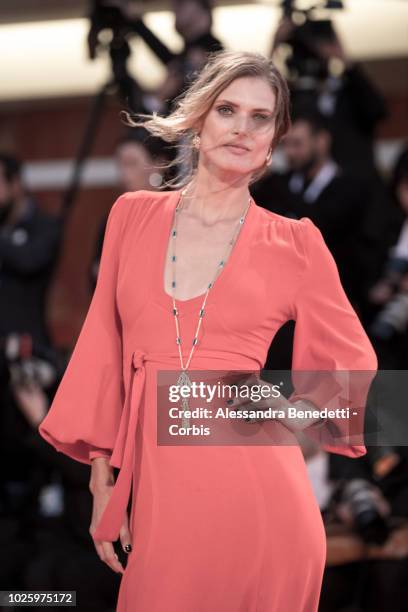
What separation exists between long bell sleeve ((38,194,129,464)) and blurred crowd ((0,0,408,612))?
0.99 m

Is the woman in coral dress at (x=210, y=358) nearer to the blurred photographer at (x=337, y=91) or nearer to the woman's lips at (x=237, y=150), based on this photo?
the woman's lips at (x=237, y=150)

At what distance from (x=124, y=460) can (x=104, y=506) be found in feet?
0.31

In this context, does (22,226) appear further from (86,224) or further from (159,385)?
(159,385)

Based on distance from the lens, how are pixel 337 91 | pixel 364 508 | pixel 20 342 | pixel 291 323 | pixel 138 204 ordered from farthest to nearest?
pixel 337 91, pixel 20 342, pixel 364 508, pixel 291 323, pixel 138 204

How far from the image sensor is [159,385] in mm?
1805

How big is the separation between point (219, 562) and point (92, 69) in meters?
4.34

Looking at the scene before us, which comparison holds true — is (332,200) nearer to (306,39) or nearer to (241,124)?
(306,39)

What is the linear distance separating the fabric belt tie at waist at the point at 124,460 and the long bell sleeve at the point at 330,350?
0.26 m

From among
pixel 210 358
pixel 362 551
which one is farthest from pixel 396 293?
pixel 210 358

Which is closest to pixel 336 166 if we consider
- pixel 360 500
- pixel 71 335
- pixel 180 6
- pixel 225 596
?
pixel 180 6

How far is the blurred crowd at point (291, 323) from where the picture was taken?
3.21 m

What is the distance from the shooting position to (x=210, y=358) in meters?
1.81

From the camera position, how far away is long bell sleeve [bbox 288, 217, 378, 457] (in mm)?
1850

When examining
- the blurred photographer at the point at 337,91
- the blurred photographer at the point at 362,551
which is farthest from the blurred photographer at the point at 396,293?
the blurred photographer at the point at 362,551
